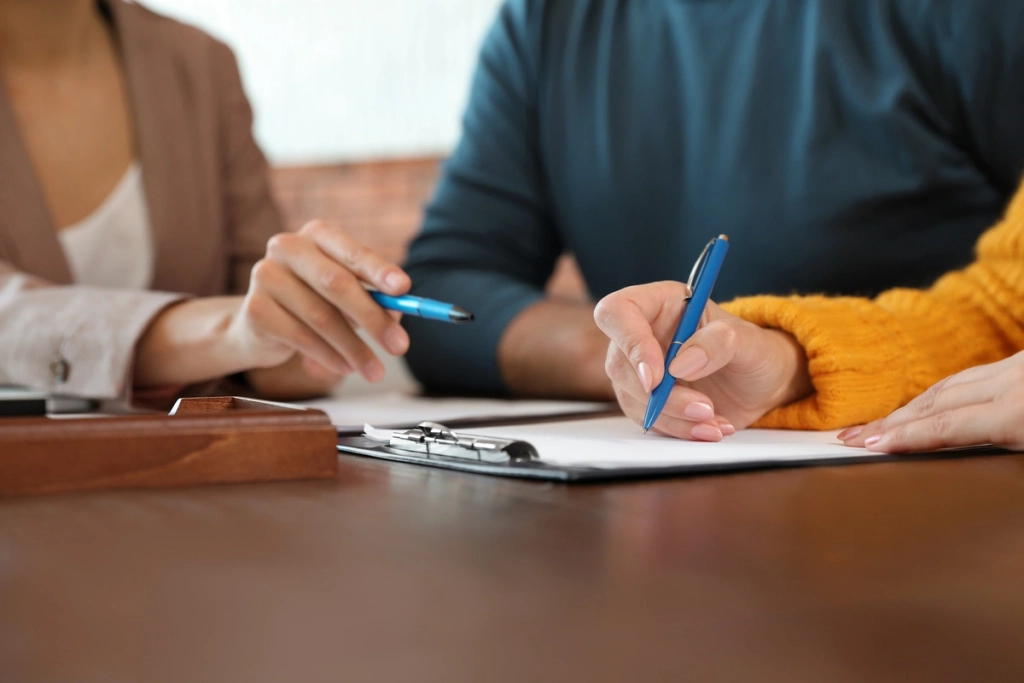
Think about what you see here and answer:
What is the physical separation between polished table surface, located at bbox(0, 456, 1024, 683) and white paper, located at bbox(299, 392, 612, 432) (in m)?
0.27

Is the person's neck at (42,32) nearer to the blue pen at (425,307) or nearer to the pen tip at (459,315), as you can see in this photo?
the blue pen at (425,307)

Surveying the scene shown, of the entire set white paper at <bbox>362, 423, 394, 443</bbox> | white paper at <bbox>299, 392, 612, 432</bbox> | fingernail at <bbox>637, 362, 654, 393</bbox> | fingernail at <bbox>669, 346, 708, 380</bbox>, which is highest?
fingernail at <bbox>669, 346, 708, 380</bbox>

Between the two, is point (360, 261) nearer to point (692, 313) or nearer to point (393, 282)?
point (393, 282)

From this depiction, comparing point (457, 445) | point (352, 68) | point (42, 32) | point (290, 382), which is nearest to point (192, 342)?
Answer: point (290, 382)

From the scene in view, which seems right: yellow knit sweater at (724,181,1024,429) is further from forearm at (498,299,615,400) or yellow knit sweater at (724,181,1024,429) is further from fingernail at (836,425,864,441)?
forearm at (498,299,615,400)

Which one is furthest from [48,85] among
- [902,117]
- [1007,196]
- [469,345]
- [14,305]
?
[1007,196]

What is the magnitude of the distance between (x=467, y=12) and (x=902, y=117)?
7.58 feet

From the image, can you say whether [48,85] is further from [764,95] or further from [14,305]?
[764,95]

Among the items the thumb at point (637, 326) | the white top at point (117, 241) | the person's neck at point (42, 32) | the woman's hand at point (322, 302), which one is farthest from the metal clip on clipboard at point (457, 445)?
the person's neck at point (42, 32)

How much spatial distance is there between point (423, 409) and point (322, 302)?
0.41 ft

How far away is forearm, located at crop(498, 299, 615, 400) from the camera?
88 cm

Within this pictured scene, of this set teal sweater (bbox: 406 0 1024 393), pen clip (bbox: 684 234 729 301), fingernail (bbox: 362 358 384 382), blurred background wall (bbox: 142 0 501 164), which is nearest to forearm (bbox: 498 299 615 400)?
teal sweater (bbox: 406 0 1024 393)

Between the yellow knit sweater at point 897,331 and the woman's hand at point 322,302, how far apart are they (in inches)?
10.7

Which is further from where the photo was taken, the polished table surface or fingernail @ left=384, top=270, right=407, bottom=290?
fingernail @ left=384, top=270, right=407, bottom=290
